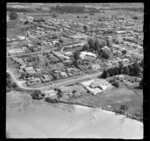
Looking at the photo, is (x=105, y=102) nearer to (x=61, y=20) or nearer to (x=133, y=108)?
(x=133, y=108)

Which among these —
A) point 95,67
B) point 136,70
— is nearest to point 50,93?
point 95,67

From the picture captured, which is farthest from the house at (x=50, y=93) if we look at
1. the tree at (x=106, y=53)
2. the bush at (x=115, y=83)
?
the tree at (x=106, y=53)

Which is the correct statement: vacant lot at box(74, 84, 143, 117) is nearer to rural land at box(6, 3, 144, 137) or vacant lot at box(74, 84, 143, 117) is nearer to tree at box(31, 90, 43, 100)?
rural land at box(6, 3, 144, 137)

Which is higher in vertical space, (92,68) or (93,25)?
(93,25)

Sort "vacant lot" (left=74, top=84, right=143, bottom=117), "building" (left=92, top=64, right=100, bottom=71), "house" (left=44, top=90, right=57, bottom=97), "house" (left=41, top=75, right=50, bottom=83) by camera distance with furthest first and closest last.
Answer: "building" (left=92, top=64, right=100, bottom=71) < "house" (left=41, top=75, right=50, bottom=83) < "house" (left=44, top=90, right=57, bottom=97) < "vacant lot" (left=74, top=84, right=143, bottom=117)

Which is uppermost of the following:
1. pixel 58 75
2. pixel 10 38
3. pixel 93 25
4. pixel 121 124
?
pixel 93 25

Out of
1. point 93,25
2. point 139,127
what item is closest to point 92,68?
point 139,127

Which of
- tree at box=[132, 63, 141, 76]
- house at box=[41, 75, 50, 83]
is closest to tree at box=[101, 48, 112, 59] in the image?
tree at box=[132, 63, 141, 76]
